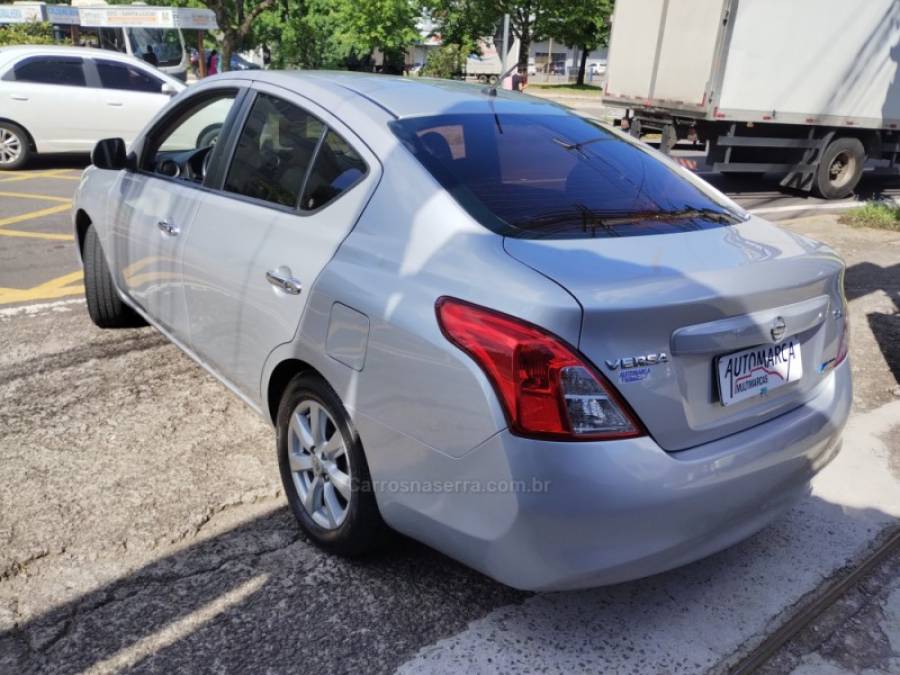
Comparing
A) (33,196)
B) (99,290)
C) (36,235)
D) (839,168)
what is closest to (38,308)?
(99,290)

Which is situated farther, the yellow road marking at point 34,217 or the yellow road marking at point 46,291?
the yellow road marking at point 34,217

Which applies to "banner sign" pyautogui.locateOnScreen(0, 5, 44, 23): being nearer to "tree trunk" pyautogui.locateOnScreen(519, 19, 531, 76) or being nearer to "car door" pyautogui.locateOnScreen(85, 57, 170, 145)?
"car door" pyautogui.locateOnScreen(85, 57, 170, 145)

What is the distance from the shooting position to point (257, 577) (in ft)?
8.57

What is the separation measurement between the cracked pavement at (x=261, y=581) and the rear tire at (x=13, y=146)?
28.1ft

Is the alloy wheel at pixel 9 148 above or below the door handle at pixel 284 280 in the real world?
below

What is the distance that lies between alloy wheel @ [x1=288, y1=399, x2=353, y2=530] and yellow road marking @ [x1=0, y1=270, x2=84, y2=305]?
347 cm

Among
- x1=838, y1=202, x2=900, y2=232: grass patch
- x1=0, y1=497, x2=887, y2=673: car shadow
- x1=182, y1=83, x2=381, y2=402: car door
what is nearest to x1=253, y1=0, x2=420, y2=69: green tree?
x1=838, y1=202, x2=900, y2=232: grass patch

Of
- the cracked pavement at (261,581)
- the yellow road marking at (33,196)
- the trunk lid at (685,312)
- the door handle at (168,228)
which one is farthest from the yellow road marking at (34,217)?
the trunk lid at (685,312)

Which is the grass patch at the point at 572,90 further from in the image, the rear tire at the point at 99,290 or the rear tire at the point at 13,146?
the rear tire at the point at 99,290

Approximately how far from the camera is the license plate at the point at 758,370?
2.16m

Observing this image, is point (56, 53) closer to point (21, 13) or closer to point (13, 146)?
point (13, 146)

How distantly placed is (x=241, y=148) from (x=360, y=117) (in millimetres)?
740

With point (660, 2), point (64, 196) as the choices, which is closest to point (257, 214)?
point (64, 196)

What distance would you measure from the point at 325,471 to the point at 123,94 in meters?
10.2
